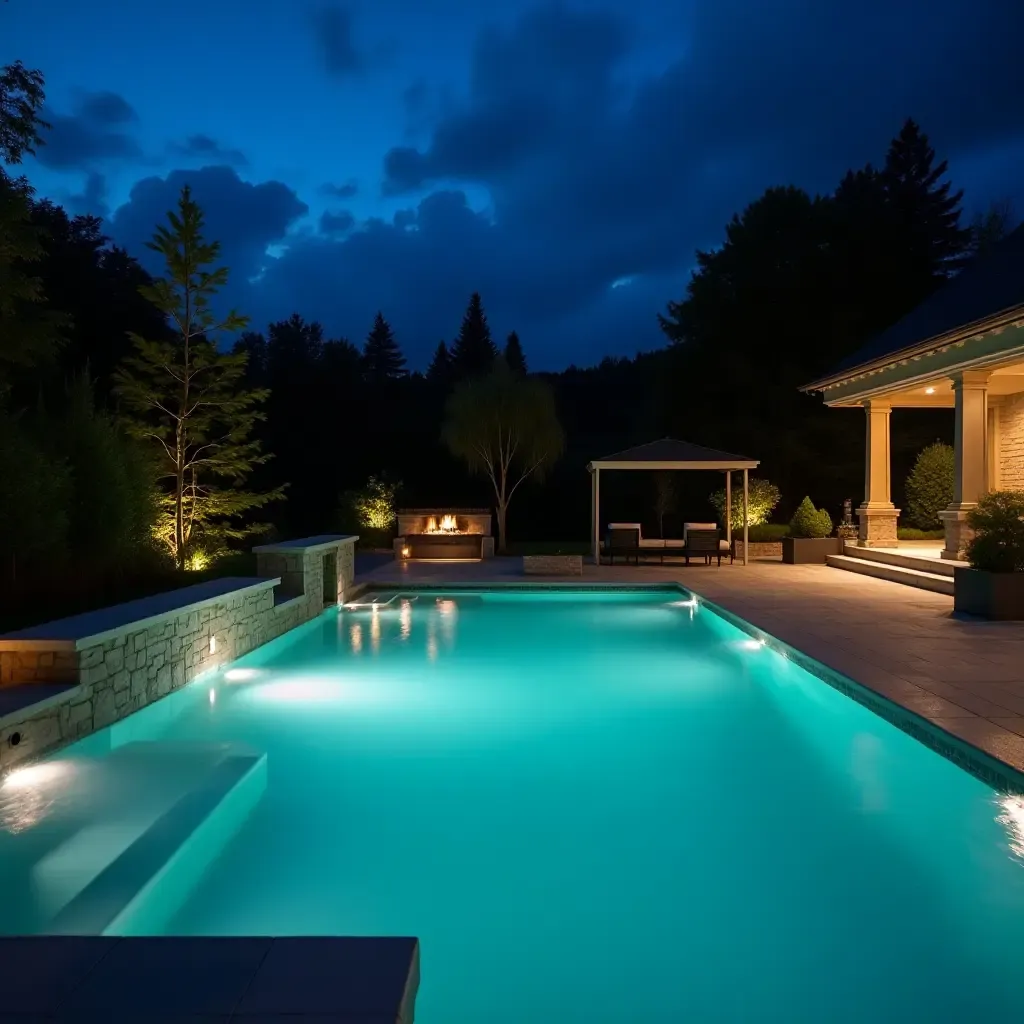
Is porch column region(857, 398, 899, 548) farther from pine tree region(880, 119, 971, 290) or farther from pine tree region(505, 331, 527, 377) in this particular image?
pine tree region(505, 331, 527, 377)

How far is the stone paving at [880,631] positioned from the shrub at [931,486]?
3725mm

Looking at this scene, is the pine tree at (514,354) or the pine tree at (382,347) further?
the pine tree at (382,347)

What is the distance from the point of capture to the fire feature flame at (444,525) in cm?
1734

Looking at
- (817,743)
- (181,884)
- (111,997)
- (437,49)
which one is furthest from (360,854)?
(437,49)

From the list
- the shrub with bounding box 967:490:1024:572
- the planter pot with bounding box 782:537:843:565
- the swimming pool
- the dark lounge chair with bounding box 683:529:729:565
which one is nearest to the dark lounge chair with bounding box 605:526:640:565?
the dark lounge chair with bounding box 683:529:729:565

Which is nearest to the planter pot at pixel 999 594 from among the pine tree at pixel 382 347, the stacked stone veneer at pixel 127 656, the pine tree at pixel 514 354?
the stacked stone veneer at pixel 127 656

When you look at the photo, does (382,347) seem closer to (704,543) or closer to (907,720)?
(704,543)

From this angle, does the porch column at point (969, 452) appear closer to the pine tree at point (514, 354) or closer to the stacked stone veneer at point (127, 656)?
the stacked stone veneer at point (127, 656)

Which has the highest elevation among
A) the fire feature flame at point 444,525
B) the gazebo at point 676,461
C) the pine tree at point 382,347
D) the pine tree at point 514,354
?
the pine tree at point 382,347

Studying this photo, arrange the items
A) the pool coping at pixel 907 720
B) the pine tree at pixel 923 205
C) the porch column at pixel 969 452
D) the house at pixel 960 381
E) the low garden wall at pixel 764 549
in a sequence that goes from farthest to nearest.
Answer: the pine tree at pixel 923 205 < the low garden wall at pixel 764 549 < the porch column at pixel 969 452 < the house at pixel 960 381 < the pool coping at pixel 907 720

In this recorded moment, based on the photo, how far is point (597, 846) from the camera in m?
3.89

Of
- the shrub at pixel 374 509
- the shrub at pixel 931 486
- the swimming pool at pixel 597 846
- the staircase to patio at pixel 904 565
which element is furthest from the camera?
the shrub at pixel 374 509

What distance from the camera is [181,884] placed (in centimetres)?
326

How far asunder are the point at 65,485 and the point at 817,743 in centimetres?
732
